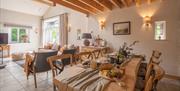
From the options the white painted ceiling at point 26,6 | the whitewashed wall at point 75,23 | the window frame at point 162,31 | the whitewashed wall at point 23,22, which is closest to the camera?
the window frame at point 162,31

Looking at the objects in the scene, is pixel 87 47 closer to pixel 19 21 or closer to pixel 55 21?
pixel 55 21

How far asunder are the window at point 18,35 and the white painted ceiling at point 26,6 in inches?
48.7

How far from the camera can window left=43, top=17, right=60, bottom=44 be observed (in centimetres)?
809

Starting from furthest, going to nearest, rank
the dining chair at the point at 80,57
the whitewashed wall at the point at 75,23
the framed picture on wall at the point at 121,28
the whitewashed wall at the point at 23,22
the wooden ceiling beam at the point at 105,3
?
the whitewashed wall at the point at 23,22 → the whitewashed wall at the point at 75,23 → the framed picture on wall at the point at 121,28 → the wooden ceiling beam at the point at 105,3 → the dining chair at the point at 80,57

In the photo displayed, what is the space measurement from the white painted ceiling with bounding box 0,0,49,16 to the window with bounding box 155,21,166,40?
6847 millimetres

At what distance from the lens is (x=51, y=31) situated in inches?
337

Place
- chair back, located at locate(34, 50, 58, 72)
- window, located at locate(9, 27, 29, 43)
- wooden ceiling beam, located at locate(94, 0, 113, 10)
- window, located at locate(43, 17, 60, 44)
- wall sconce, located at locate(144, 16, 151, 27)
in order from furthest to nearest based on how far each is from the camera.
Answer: window, located at locate(43, 17, 60, 44) < window, located at locate(9, 27, 29, 43) < wooden ceiling beam, located at locate(94, 0, 113, 10) < wall sconce, located at locate(144, 16, 151, 27) < chair back, located at locate(34, 50, 58, 72)

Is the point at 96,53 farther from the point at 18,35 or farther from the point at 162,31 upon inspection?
the point at 18,35

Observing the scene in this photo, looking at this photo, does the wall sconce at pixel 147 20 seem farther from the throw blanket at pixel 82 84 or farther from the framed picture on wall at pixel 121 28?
the throw blanket at pixel 82 84

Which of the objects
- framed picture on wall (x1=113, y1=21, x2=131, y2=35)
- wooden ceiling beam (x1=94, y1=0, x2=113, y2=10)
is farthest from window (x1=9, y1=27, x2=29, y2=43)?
framed picture on wall (x1=113, y1=21, x2=131, y2=35)

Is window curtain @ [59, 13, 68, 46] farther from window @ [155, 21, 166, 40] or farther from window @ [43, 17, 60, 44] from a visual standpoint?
window @ [155, 21, 166, 40]

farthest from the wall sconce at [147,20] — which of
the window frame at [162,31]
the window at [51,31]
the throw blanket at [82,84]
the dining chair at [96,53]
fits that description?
the window at [51,31]

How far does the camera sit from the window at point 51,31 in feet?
26.5

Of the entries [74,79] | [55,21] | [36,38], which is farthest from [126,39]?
[36,38]
